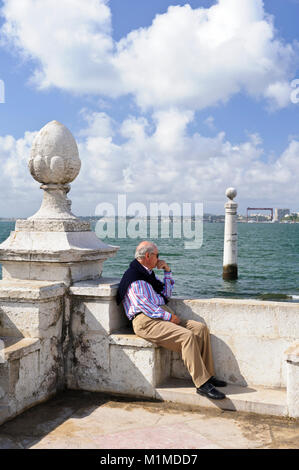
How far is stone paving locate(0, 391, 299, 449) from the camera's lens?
3.20 metres

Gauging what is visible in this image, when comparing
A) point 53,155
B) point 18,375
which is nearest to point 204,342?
point 18,375

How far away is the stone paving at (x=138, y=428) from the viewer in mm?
3197

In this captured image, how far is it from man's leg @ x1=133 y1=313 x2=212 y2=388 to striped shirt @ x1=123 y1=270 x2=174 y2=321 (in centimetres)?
5

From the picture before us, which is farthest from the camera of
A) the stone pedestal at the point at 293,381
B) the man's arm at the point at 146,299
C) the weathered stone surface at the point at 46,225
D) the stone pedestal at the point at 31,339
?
the weathered stone surface at the point at 46,225

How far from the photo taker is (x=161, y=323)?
4.02m

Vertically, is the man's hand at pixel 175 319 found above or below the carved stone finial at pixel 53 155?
below

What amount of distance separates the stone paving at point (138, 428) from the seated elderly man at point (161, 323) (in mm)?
313

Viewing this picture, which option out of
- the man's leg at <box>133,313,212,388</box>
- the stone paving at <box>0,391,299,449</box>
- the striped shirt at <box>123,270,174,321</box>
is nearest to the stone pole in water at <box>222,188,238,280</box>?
the striped shirt at <box>123,270,174,321</box>

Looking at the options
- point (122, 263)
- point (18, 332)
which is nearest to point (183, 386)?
point (18, 332)

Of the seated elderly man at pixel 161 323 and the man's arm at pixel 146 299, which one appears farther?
the man's arm at pixel 146 299

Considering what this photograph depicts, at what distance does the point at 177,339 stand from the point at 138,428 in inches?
31.6

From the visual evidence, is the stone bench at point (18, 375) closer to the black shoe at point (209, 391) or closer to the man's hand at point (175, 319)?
the man's hand at point (175, 319)

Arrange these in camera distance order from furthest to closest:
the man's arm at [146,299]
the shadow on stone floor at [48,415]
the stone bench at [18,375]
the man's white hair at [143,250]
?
the man's white hair at [143,250], the man's arm at [146,299], the stone bench at [18,375], the shadow on stone floor at [48,415]

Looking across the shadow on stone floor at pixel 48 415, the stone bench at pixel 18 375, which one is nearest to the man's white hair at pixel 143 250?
the stone bench at pixel 18 375
